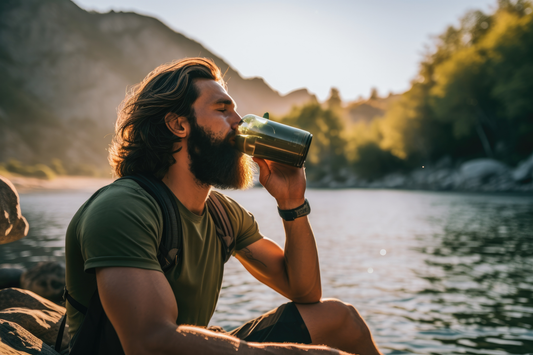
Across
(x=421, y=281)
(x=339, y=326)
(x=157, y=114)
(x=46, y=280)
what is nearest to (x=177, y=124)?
(x=157, y=114)

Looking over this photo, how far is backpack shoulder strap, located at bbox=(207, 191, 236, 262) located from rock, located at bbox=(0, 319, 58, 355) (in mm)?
981

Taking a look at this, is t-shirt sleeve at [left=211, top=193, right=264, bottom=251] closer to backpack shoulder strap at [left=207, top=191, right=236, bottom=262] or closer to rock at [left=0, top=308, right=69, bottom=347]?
backpack shoulder strap at [left=207, top=191, right=236, bottom=262]

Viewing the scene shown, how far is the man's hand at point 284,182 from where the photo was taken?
7.93 ft

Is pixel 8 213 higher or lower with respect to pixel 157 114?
lower

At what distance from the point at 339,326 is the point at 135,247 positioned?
1.30 metres

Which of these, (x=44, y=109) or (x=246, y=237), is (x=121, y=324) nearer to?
(x=246, y=237)

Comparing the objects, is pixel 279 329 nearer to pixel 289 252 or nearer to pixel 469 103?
pixel 289 252

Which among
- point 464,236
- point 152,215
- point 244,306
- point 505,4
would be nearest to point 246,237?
point 152,215

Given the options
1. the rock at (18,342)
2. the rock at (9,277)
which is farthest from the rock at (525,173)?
the rock at (18,342)

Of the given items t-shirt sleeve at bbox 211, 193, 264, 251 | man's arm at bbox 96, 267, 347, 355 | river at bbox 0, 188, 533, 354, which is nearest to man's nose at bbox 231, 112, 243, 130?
t-shirt sleeve at bbox 211, 193, 264, 251

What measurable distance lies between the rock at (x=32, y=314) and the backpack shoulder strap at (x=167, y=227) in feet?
5.61

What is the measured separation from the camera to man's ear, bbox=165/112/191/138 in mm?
2156

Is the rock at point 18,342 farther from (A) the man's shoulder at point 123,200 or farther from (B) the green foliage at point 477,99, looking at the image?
(B) the green foliage at point 477,99

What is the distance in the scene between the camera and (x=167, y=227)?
1695 mm
